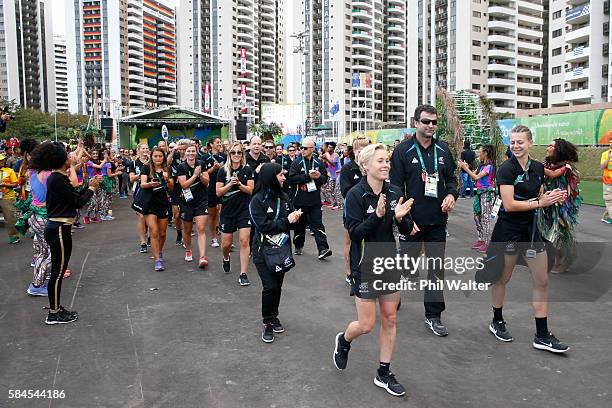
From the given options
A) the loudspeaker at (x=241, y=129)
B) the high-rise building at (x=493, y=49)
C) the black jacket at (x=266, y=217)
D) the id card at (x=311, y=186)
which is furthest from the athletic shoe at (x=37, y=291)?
the high-rise building at (x=493, y=49)

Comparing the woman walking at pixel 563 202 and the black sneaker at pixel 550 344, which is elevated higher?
the woman walking at pixel 563 202

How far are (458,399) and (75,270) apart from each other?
630 cm

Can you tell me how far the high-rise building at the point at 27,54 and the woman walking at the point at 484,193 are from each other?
150 m

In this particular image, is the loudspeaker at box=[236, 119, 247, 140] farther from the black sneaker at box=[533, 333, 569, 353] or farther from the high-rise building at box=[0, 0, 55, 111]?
the high-rise building at box=[0, 0, 55, 111]

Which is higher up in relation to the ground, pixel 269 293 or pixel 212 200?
pixel 212 200

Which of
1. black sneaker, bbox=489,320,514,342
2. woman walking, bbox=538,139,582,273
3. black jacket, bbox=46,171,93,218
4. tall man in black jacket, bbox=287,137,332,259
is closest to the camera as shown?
black sneaker, bbox=489,320,514,342

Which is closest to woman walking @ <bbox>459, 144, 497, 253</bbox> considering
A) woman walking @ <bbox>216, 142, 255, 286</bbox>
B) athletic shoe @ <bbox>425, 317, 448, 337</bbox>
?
woman walking @ <bbox>216, 142, 255, 286</bbox>

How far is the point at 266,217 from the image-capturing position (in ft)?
17.1

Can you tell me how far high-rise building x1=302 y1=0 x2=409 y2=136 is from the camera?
345ft

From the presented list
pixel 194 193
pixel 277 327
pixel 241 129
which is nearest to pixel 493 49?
pixel 241 129

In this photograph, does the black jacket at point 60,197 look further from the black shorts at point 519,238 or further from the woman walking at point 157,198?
the black shorts at point 519,238

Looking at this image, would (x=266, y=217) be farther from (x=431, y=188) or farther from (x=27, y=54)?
(x=27, y=54)

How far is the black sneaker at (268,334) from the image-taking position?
4996 millimetres

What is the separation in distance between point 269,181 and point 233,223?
96.4 inches
